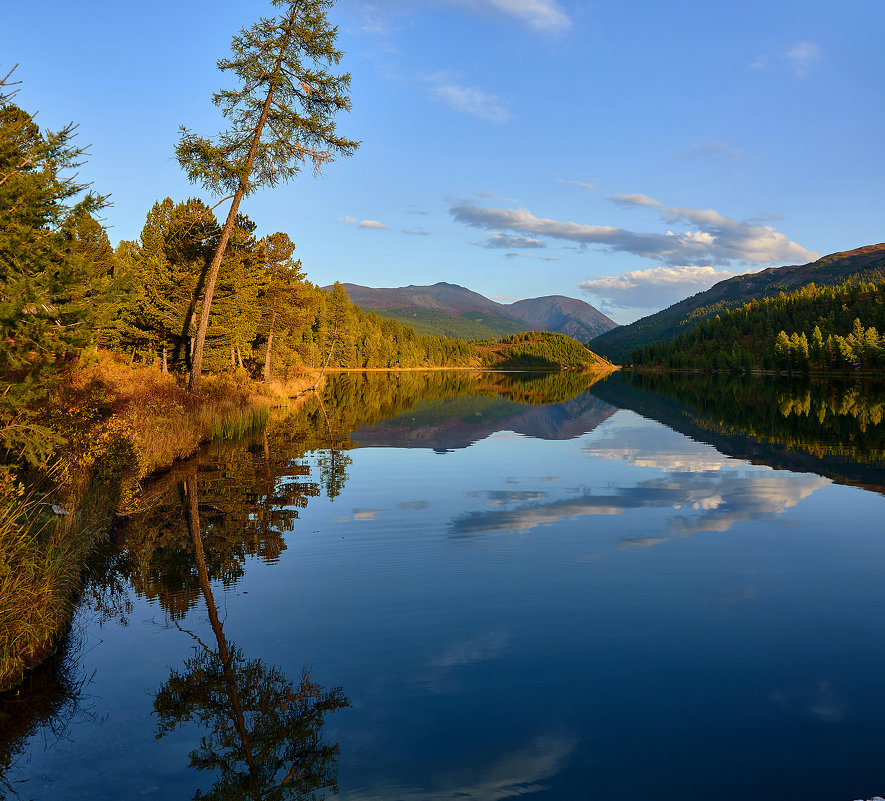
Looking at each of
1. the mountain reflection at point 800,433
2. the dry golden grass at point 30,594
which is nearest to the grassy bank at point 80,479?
the dry golden grass at point 30,594

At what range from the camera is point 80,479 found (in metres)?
13.4

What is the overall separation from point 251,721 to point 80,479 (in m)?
9.76

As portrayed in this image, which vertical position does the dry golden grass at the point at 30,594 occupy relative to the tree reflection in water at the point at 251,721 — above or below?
above

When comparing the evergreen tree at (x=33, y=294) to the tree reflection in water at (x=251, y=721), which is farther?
the evergreen tree at (x=33, y=294)

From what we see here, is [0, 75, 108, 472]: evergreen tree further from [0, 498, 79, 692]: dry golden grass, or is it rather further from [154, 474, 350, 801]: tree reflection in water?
[154, 474, 350, 801]: tree reflection in water

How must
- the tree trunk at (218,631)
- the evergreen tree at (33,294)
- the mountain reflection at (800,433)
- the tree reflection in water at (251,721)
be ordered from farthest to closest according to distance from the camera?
the mountain reflection at (800,433) → the evergreen tree at (33,294) → the tree trunk at (218,631) → the tree reflection in water at (251,721)

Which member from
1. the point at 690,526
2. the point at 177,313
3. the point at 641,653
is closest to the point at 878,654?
the point at 641,653

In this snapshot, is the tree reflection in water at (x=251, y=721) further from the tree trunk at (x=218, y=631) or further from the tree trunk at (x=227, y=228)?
the tree trunk at (x=227, y=228)

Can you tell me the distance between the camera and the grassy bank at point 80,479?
7262 millimetres

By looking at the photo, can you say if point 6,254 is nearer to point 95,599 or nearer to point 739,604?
point 95,599

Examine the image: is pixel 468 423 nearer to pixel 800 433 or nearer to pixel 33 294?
pixel 800 433

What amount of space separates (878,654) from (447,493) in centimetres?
1115

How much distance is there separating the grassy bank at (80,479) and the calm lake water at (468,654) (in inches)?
20.2

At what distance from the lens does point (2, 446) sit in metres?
14.4
